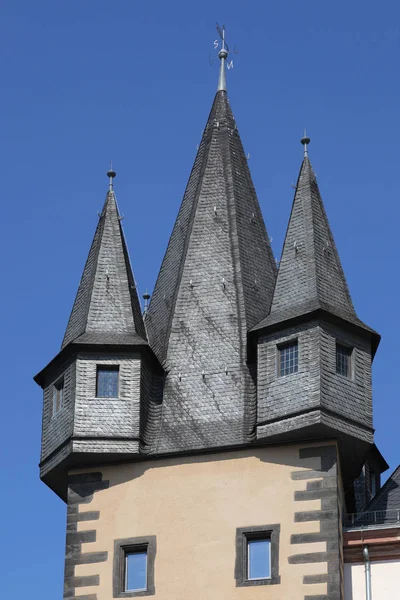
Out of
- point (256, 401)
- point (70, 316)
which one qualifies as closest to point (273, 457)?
point (256, 401)

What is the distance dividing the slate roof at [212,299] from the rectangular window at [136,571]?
206 centimetres

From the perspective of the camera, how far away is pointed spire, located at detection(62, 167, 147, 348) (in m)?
32.1

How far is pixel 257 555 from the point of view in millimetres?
29359

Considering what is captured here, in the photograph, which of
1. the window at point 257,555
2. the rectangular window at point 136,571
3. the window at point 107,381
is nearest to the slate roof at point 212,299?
the window at point 107,381

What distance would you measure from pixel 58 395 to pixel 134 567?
400 cm

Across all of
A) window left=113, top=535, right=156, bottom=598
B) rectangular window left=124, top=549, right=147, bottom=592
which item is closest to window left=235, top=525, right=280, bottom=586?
window left=113, top=535, right=156, bottom=598

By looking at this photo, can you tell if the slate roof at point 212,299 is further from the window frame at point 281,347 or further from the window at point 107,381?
the window at point 107,381

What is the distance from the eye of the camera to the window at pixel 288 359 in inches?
1206

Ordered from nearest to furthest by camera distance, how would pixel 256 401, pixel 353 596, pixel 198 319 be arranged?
1. pixel 353 596
2. pixel 256 401
3. pixel 198 319

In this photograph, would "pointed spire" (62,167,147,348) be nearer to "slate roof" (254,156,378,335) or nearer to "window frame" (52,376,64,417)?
"window frame" (52,376,64,417)

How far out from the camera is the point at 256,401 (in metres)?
31.1

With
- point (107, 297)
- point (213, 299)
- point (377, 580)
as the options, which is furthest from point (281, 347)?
point (377, 580)

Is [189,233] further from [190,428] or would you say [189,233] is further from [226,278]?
[190,428]

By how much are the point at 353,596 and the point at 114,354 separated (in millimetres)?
6533
